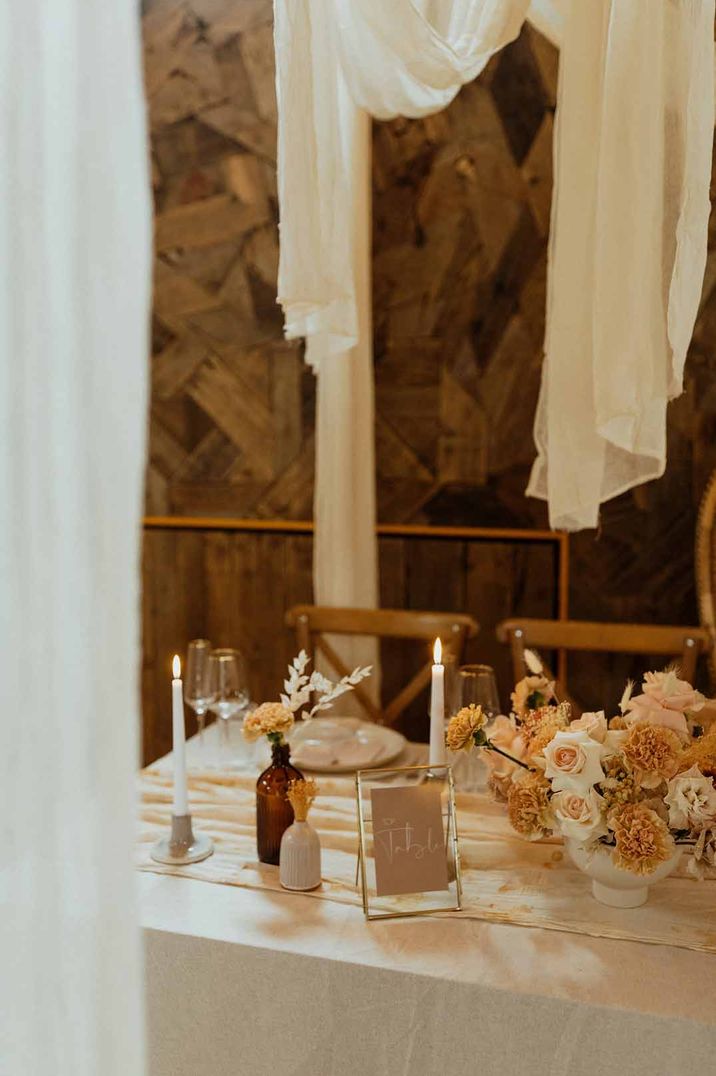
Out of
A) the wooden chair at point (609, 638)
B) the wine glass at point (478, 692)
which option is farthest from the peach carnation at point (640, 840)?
the wooden chair at point (609, 638)

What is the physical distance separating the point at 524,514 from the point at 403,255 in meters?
0.90

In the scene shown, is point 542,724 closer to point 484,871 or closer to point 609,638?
point 484,871

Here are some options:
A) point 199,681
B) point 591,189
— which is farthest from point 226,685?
point 591,189

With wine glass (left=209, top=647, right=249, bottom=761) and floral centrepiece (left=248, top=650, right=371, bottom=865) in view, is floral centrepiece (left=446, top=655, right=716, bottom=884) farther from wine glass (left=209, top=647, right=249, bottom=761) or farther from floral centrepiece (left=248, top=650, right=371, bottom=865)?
wine glass (left=209, top=647, right=249, bottom=761)

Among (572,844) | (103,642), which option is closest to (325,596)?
(572,844)

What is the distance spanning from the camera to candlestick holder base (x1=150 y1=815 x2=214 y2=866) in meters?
1.43

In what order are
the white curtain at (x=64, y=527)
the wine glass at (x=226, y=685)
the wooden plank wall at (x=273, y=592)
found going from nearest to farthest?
1. the white curtain at (x=64, y=527)
2. the wine glass at (x=226, y=685)
3. the wooden plank wall at (x=273, y=592)

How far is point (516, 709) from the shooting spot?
1.52 meters

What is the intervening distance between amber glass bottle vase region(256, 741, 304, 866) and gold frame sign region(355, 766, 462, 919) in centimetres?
13

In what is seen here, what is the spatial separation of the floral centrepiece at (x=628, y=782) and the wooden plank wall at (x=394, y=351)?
6.15 feet

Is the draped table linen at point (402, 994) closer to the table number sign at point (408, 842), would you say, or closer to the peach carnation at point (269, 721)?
the table number sign at point (408, 842)

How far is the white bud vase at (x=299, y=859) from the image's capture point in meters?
1.34

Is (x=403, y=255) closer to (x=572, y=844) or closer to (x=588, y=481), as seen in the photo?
(x=588, y=481)

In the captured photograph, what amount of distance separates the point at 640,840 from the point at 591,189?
0.92m
